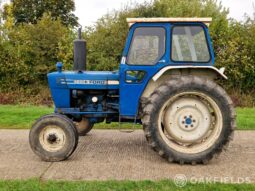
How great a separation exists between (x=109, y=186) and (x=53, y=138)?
6.39ft

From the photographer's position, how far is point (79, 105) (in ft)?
26.5

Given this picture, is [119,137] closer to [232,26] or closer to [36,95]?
[36,95]

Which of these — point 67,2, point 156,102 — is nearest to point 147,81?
point 156,102

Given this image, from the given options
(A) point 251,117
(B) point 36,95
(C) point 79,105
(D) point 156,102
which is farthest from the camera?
(B) point 36,95

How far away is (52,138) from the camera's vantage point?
23.6 feet

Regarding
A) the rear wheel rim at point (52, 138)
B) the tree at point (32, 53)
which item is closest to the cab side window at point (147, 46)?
the rear wheel rim at point (52, 138)

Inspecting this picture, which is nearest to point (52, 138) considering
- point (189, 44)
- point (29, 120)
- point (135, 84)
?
point (135, 84)

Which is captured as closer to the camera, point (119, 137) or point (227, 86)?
point (119, 137)

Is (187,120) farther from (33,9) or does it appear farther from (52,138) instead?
(33,9)

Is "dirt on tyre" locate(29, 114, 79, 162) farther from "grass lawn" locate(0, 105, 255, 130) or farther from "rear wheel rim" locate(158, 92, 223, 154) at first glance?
"grass lawn" locate(0, 105, 255, 130)

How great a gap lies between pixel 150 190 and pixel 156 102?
186 centimetres

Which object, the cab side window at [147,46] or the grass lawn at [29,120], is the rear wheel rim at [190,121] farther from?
the grass lawn at [29,120]

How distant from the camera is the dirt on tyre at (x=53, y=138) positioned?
716cm

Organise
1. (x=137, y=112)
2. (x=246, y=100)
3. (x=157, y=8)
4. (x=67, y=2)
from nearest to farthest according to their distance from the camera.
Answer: (x=137, y=112)
(x=246, y=100)
(x=157, y=8)
(x=67, y=2)
